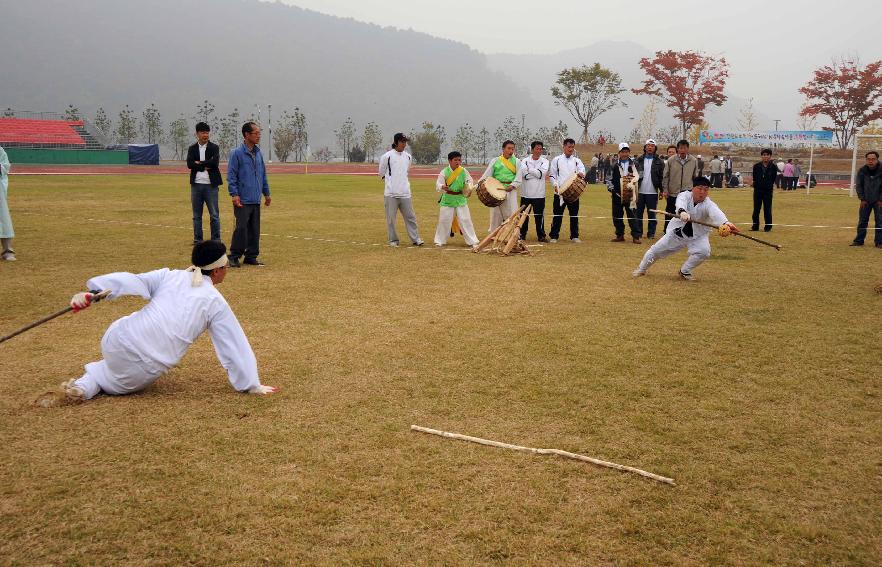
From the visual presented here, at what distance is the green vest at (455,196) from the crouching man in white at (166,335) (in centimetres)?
796

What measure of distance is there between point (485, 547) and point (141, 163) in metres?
59.5

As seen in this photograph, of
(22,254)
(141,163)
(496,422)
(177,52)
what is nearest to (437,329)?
(496,422)

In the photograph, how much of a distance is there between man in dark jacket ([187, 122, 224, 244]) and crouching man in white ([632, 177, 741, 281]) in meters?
6.77

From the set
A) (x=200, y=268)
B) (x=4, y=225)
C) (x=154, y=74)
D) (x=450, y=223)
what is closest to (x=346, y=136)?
(x=450, y=223)

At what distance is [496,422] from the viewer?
465cm

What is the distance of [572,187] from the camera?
1333 centimetres

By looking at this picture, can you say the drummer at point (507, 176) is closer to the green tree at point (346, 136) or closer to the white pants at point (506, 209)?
the white pants at point (506, 209)

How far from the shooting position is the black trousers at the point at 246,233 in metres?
10.5

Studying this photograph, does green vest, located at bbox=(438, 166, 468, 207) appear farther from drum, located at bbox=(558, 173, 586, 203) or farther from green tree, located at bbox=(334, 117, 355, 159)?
green tree, located at bbox=(334, 117, 355, 159)

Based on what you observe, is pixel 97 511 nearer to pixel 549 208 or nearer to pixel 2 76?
pixel 549 208

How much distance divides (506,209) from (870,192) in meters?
6.63

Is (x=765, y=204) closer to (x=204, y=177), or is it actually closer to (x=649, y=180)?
(x=649, y=180)

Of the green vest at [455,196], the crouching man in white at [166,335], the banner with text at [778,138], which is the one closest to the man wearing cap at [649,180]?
the green vest at [455,196]

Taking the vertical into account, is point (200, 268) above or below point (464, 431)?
above
